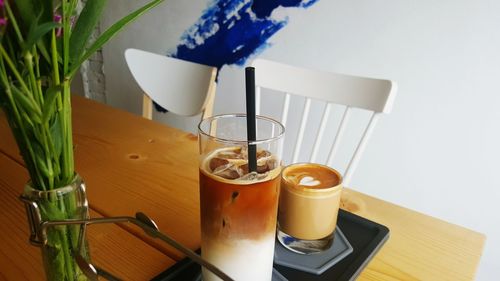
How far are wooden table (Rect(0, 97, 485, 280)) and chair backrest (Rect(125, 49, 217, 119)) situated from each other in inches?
13.9

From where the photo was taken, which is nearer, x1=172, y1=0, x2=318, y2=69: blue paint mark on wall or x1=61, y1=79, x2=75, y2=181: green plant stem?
x1=61, y1=79, x2=75, y2=181: green plant stem

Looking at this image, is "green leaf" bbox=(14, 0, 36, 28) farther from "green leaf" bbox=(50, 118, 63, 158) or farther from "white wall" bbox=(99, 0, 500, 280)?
"white wall" bbox=(99, 0, 500, 280)

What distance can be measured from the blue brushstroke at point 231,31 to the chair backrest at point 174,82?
0.38 metres

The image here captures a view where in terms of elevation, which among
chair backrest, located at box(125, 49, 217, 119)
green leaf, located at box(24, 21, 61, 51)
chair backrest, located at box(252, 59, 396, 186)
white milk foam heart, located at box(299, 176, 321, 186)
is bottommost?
chair backrest, located at box(125, 49, 217, 119)

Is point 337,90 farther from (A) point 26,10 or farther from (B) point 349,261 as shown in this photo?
(A) point 26,10

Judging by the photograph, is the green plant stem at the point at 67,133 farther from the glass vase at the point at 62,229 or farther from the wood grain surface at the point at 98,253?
the wood grain surface at the point at 98,253

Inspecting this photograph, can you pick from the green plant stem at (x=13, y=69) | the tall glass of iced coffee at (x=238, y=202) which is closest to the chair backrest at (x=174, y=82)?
the tall glass of iced coffee at (x=238, y=202)

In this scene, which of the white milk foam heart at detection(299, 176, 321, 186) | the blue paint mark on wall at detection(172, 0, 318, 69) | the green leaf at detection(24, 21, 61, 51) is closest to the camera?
the green leaf at detection(24, 21, 61, 51)

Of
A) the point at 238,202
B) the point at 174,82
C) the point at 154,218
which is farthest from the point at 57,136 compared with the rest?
the point at 174,82

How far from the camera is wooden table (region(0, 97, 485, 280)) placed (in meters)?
0.51

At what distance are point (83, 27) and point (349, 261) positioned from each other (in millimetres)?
408

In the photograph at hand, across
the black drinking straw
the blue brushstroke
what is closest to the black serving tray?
the black drinking straw

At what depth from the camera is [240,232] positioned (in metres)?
0.42

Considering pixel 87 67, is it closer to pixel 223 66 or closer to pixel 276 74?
pixel 223 66
